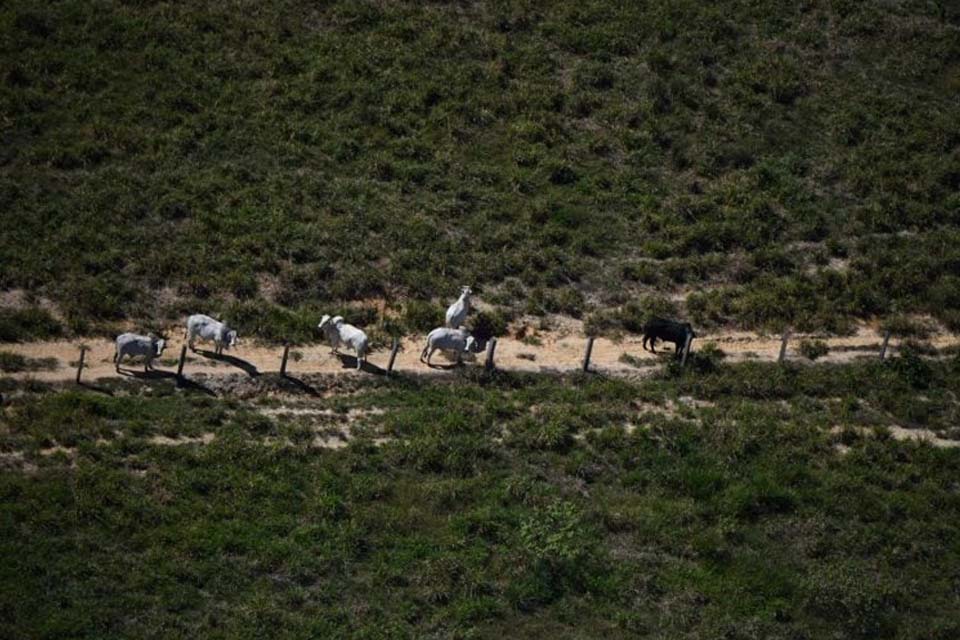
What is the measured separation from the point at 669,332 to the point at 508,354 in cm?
483

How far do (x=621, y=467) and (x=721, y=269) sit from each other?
42.2 ft

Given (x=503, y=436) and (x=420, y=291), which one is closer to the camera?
(x=503, y=436)

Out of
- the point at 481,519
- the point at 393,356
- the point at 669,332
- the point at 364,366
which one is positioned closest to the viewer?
the point at 481,519

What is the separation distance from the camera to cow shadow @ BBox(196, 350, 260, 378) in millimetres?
40675

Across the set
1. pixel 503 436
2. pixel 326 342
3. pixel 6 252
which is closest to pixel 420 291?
pixel 326 342

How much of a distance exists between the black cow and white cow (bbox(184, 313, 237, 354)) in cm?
1227

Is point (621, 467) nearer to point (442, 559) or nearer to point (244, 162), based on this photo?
point (442, 559)

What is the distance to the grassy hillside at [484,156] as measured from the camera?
4641 centimetres

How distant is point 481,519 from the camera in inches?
1394

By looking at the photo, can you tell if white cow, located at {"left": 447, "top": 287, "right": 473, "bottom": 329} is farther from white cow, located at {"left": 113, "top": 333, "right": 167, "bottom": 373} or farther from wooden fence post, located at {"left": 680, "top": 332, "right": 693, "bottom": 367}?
white cow, located at {"left": 113, "top": 333, "right": 167, "bottom": 373}

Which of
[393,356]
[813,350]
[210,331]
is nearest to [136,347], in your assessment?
[210,331]

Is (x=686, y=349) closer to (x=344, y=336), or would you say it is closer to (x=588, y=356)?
(x=588, y=356)

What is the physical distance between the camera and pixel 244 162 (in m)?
50.9

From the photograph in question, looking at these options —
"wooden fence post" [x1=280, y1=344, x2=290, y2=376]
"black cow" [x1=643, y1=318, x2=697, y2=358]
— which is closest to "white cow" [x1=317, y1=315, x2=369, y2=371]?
"wooden fence post" [x1=280, y1=344, x2=290, y2=376]
